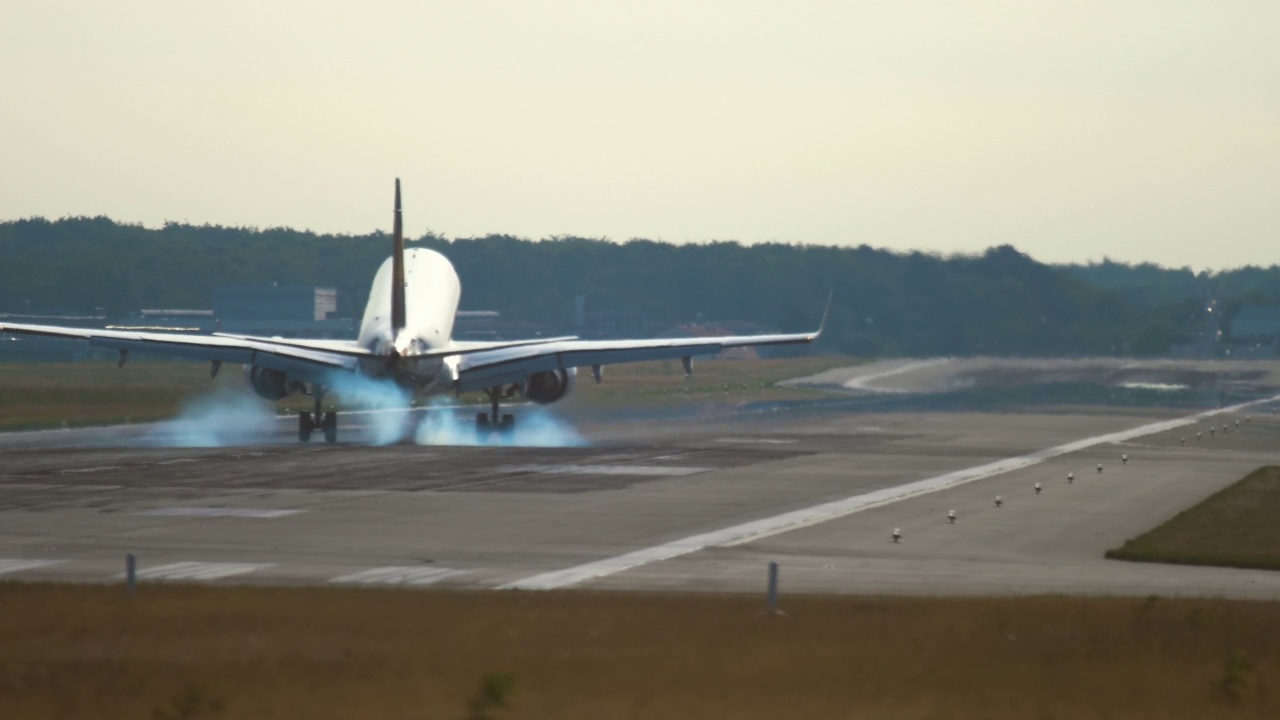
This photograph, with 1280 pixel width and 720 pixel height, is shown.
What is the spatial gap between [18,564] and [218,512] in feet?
28.6

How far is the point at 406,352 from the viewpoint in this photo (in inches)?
2205

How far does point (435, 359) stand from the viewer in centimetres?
5791

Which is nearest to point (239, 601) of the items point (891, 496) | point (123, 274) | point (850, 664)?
point (850, 664)

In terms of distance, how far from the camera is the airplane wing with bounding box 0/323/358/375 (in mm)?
57125

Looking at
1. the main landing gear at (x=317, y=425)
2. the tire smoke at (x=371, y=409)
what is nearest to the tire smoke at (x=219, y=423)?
the main landing gear at (x=317, y=425)

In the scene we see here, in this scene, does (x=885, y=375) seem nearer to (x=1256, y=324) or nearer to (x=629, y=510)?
(x=1256, y=324)

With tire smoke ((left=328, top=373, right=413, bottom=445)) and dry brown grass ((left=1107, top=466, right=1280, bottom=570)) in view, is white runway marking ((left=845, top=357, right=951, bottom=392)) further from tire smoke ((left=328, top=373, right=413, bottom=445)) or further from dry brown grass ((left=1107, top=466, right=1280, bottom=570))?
dry brown grass ((left=1107, top=466, right=1280, bottom=570))

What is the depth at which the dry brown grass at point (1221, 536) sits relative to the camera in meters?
29.8

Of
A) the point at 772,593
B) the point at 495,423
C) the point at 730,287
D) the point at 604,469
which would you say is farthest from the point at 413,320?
the point at 730,287

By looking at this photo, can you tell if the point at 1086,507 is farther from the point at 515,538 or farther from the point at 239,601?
the point at 239,601

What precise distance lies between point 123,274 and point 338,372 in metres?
127

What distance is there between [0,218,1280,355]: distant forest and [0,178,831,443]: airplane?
4431 cm

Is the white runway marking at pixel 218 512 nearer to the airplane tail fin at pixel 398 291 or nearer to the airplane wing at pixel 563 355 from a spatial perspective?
the airplane tail fin at pixel 398 291

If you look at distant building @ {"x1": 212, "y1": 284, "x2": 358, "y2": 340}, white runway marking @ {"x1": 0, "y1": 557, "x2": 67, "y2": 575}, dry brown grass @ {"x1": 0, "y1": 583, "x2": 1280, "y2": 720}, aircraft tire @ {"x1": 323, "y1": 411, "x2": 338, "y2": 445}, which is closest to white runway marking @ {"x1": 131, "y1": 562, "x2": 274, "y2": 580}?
white runway marking @ {"x1": 0, "y1": 557, "x2": 67, "y2": 575}
